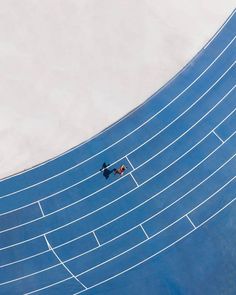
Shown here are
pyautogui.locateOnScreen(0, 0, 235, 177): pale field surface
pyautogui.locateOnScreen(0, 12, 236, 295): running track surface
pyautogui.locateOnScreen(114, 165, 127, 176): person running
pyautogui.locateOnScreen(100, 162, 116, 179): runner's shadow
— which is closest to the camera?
pyautogui.locateOnScreen(0, 12, 236, 295): running track surface

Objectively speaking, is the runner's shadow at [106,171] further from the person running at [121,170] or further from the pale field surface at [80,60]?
the pale field surface at [80,60]

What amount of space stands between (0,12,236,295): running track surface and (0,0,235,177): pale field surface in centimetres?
79

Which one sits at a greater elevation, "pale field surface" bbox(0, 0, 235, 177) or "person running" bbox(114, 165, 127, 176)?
"pale field surface" bbox(0, 0, 235, 177)

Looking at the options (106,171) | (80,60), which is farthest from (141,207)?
(80,60)

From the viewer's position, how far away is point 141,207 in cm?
1742

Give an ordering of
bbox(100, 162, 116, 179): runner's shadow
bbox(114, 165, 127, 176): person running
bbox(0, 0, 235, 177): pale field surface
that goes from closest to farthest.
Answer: bbox(114, 165, 127, 176): person running < bbox(100, 162, 116, 179): runner's shadow < bbox(0, 0, 235, 177): pale field surface

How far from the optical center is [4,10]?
20359 millimetres

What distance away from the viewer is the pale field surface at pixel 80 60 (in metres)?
18.8

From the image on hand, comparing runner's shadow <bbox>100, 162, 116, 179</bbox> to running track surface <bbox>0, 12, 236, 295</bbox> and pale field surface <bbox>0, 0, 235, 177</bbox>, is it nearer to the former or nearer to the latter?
running track surface <bbox>0, 12, 236, 295</bbox>

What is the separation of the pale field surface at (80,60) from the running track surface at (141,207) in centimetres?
79

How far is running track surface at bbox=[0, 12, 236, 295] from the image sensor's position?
16516 millimetres

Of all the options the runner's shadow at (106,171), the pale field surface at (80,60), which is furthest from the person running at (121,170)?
the pale field surface at (80,60)

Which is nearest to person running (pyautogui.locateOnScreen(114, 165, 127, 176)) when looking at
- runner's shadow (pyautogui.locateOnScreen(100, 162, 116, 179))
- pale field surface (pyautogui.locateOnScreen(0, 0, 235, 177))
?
runner's shadow (pyautogui.locateOnScreen(100, 162, 116, 179))

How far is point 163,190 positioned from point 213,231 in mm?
2398
